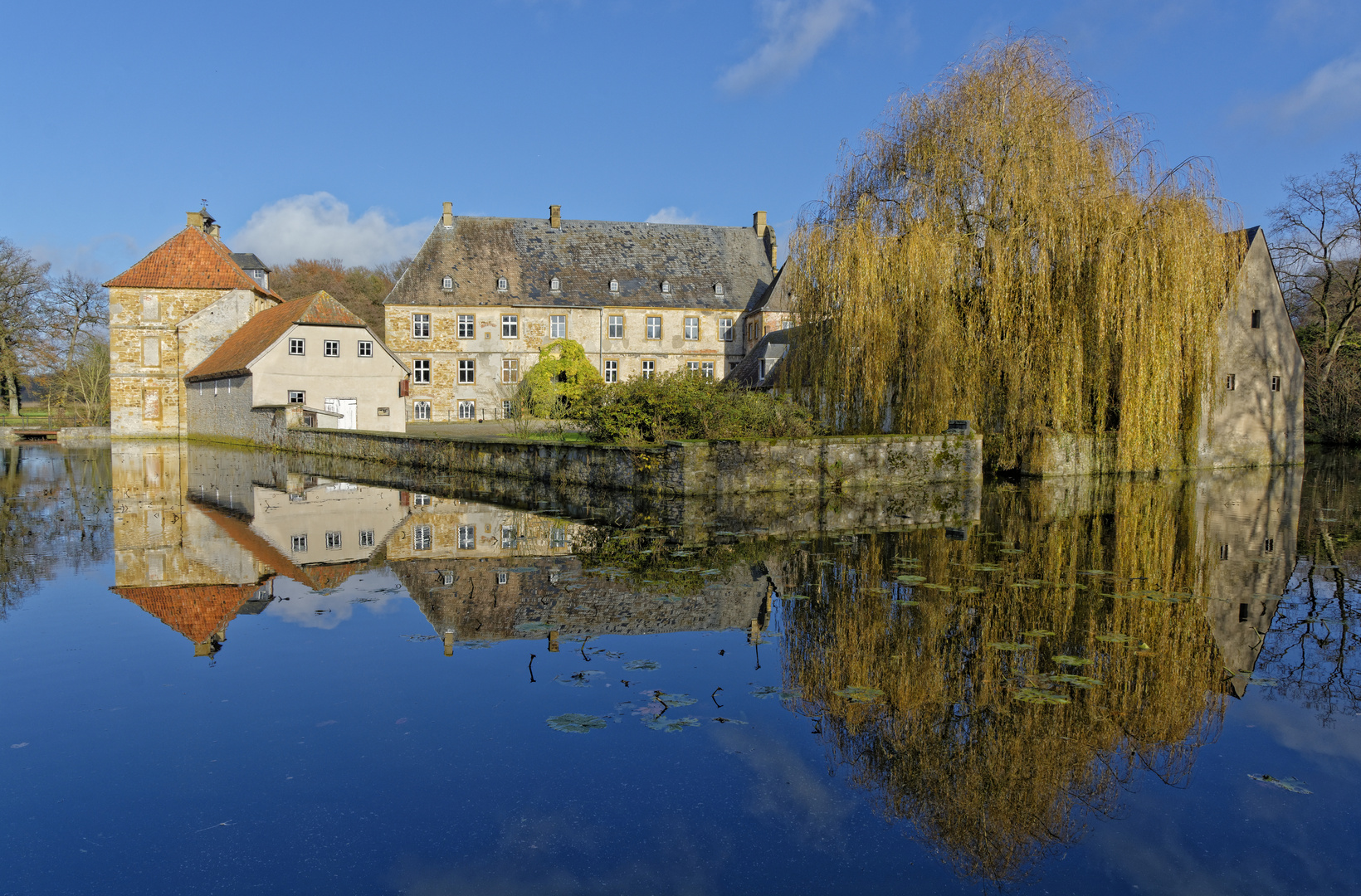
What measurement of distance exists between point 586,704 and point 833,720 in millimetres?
1433

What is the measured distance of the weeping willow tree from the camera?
18109mm

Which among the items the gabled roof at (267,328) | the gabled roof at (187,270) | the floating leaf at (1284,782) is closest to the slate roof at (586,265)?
the gabled roof at (267,328)

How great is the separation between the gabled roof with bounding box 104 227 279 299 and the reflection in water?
28.8m

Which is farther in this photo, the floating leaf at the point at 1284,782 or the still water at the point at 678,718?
the floating leaf at the point at 1284,782

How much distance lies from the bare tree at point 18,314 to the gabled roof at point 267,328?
1148cm

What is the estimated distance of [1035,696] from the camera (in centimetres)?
489

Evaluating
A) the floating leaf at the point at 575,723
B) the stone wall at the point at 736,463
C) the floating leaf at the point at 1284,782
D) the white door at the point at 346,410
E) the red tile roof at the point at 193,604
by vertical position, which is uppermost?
the white door at the point at 346,410

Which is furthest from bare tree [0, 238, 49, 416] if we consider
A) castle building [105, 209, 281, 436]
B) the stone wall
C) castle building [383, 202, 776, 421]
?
the stone wall

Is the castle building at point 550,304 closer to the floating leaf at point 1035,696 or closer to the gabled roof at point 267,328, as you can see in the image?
the gabled roof at point 267,328

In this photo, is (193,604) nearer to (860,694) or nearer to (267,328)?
(860,694)

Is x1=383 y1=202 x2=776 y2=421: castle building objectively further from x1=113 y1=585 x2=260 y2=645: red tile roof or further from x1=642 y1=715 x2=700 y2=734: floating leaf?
x1=642 y1=715 x2=700 y2=734: floating leaf

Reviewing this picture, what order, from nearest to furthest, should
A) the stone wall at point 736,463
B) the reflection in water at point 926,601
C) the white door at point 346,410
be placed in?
1. the reflection in water at point 926,601
2. the stone wall at point 736,463
3. the white door at point 346,410

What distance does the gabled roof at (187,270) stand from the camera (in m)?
39.0

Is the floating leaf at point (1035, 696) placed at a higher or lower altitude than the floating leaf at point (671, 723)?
higher
